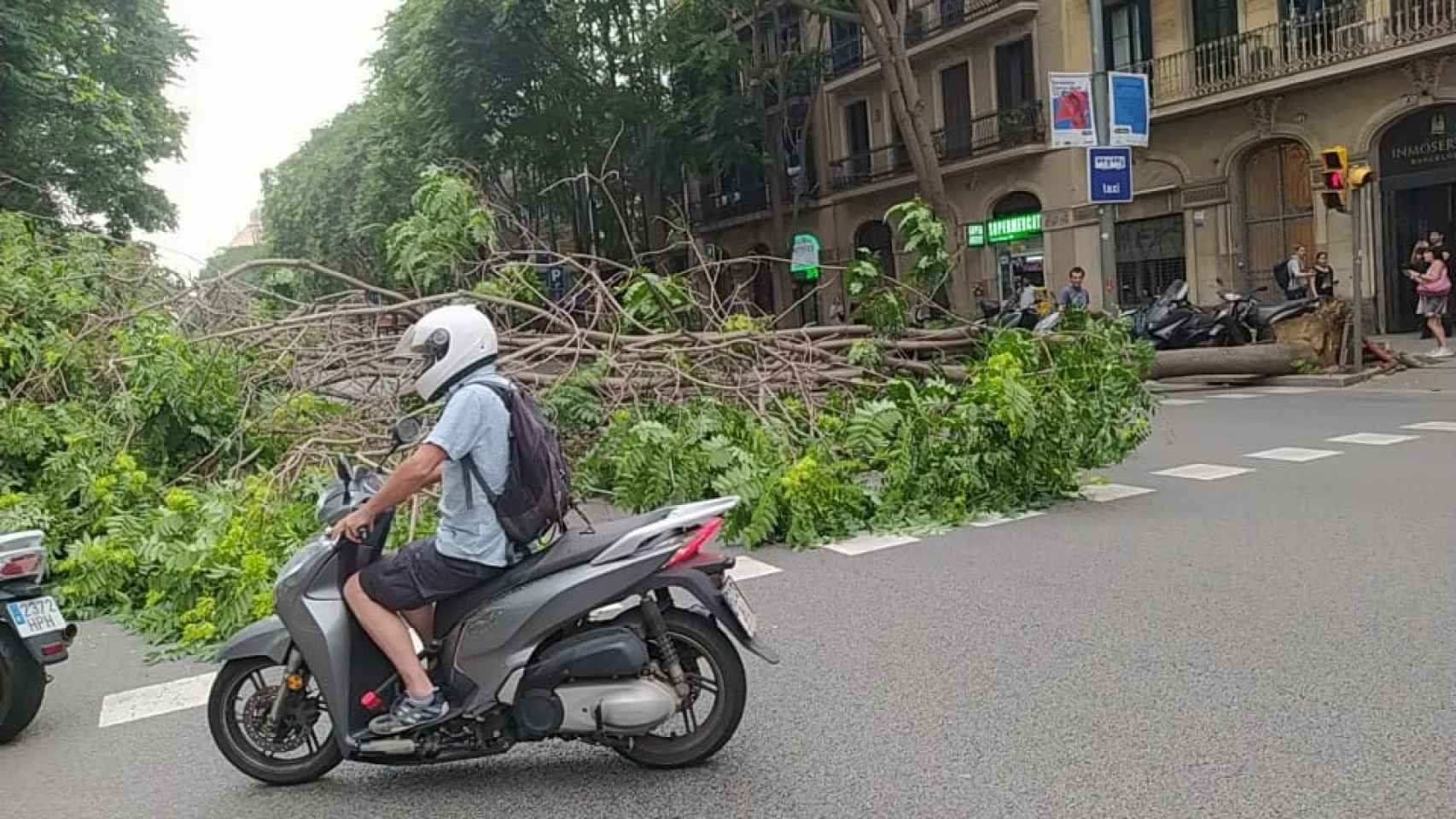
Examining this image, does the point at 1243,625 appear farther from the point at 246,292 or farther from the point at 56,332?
the point at 56,332

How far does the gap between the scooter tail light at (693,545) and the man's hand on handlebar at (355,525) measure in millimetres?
982

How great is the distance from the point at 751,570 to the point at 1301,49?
67.8ft

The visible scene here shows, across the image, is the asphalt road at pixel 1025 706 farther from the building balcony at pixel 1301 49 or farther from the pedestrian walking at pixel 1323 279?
the building balcony at pixel 1301 49

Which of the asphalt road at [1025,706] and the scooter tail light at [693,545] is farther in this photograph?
the scooter tail light at [693,545]

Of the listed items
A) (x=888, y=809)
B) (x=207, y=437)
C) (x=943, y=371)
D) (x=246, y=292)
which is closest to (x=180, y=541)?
(x=207, y=437)

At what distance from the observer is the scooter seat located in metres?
4.05

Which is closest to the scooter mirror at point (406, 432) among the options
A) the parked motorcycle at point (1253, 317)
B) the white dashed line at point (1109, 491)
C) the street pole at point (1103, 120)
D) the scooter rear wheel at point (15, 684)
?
the scooter rear wheel at point (15, 684)

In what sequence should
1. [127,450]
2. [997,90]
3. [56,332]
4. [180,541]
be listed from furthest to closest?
[997,90], [56,332], [127,450], [180,541]

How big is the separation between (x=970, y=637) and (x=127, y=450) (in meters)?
7.02

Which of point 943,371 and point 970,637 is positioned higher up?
point 943,371

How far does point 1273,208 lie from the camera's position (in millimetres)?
24641

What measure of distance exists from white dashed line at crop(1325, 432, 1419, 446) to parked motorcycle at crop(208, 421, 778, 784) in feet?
28.0

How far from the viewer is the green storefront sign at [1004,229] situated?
30125 millimetres

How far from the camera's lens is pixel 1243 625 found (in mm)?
5492
